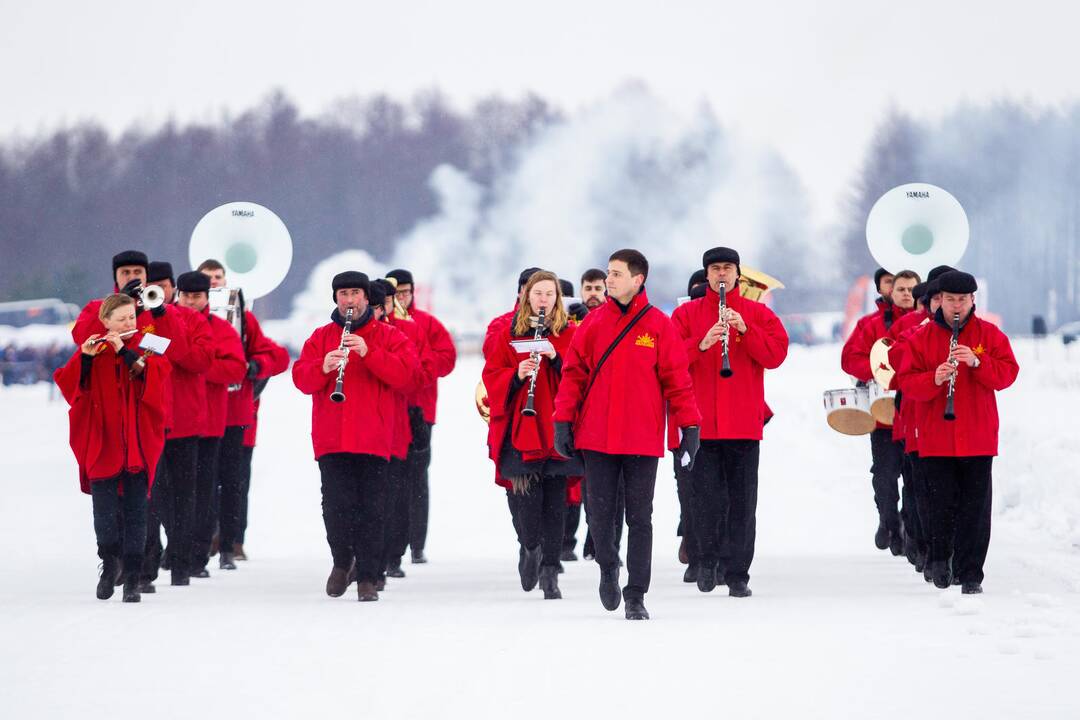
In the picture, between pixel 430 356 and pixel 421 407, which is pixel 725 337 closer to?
pixel 430 356

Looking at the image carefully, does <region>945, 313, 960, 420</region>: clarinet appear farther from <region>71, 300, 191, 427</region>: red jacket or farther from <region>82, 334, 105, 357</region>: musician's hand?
<region>82, 334, 105, 357</region>: musician's hand

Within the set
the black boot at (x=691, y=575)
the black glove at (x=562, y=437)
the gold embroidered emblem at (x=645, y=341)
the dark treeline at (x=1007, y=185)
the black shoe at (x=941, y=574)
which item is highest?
the dark treeline at (x=1007, y=185)

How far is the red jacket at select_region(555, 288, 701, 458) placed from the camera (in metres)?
7.93

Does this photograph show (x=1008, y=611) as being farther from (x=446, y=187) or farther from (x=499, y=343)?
(x=446, y=187)

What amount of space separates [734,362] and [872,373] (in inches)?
62.6

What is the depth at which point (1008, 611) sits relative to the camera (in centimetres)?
783

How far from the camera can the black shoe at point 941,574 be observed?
914cm

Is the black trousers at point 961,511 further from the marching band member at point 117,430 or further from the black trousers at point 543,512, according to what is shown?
the marching band member at point 117,430

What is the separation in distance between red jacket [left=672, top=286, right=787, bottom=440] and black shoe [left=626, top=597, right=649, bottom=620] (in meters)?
1.50

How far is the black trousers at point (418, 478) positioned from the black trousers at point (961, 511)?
3203 millimetres

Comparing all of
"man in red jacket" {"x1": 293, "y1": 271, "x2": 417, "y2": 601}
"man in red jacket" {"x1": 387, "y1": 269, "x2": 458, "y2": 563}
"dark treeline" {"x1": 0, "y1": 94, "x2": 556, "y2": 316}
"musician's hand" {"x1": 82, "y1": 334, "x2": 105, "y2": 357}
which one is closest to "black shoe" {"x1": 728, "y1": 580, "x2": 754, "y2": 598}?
"man in red jacket" {"x1": 293, "y1": 271, "x2": 417, "y2": 601}

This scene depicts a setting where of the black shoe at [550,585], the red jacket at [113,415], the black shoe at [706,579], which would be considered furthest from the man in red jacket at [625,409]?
the red jacket at [113,415]

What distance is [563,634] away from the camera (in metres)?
7.33

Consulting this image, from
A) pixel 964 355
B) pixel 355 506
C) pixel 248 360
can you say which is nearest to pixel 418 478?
pixel 248 360
